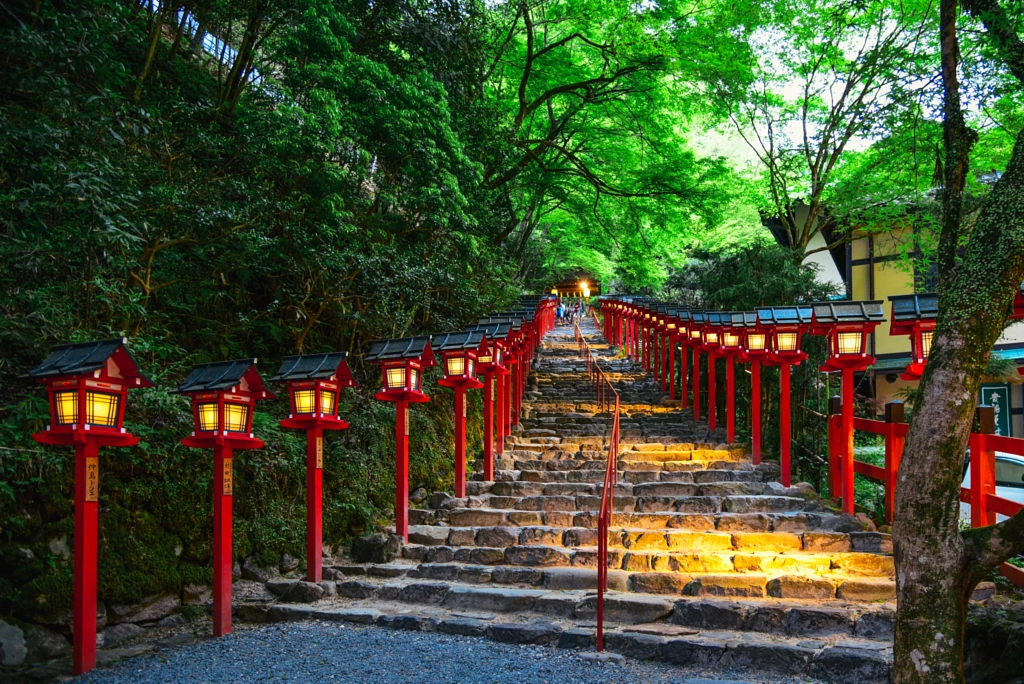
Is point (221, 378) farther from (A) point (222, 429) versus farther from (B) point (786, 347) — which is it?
(B) point (786, 347)

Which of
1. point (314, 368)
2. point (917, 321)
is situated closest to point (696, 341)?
point (917, 321)

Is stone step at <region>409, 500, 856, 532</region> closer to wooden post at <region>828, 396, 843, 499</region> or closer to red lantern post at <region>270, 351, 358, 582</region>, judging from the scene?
wooden post at <region>828, 396, 843, 499</region>

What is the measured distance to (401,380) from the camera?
391 inches

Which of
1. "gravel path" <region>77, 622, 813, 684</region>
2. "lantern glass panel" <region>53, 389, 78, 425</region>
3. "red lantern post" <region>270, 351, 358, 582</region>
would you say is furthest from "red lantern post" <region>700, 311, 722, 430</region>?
"lantern glass panel" <region>53, 389, 78, 425</region>

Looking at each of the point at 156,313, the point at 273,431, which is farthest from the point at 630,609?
the point at 156,313

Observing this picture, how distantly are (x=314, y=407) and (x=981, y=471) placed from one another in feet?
23.3

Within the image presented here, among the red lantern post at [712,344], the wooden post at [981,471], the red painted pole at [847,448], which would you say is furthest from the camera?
the red lantern post at [712,344]

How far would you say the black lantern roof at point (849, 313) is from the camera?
1009 centimetres

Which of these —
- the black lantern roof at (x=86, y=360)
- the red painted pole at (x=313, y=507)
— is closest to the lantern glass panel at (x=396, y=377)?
the red painted pole at (x=313, y=507)

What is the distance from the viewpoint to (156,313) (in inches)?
395

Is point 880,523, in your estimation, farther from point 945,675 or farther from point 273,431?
point 273,431

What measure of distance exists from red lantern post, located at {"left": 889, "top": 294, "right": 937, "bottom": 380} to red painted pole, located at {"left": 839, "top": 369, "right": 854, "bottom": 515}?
92cm

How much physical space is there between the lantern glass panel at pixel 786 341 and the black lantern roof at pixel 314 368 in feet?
21.3

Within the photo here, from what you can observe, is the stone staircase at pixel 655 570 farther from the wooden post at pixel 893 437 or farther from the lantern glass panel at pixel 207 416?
the lantern glass panel at pixel 207 416
